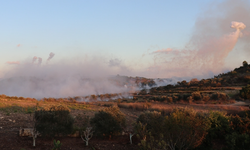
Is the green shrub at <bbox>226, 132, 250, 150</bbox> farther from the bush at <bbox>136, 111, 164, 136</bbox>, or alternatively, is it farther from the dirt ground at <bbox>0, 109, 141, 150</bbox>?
the dirt ground at <bbox>0, 109, 141, 150</bbox>

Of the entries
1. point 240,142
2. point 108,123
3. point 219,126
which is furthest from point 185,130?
point 108,123

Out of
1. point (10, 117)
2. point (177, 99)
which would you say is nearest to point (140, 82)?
point (177, 99)

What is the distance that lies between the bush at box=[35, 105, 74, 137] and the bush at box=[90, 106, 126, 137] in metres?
1.91

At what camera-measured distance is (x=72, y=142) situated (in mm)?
11883

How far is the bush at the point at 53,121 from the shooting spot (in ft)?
37.7

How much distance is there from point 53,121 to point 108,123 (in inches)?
149

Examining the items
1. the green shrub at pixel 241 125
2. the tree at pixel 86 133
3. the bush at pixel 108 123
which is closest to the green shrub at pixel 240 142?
the green shrub at pixel 241 125

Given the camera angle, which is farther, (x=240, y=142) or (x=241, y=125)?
(x=241, y=125)

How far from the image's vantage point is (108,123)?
13.2 metres

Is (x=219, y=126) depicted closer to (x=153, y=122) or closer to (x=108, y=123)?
(x=153, y=122)

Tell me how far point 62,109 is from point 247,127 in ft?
38.7

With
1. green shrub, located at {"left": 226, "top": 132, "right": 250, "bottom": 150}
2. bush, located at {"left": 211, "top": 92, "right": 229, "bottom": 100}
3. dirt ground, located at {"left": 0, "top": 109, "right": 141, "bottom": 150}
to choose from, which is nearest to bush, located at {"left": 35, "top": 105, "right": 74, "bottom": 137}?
dirt ground, located at {"left": 0, "top": 109, "right": 141, "bottom": 150}

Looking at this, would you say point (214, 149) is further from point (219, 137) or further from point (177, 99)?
point (177, 99)

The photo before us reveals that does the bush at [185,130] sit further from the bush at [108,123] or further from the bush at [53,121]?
the bush at [53,121]
